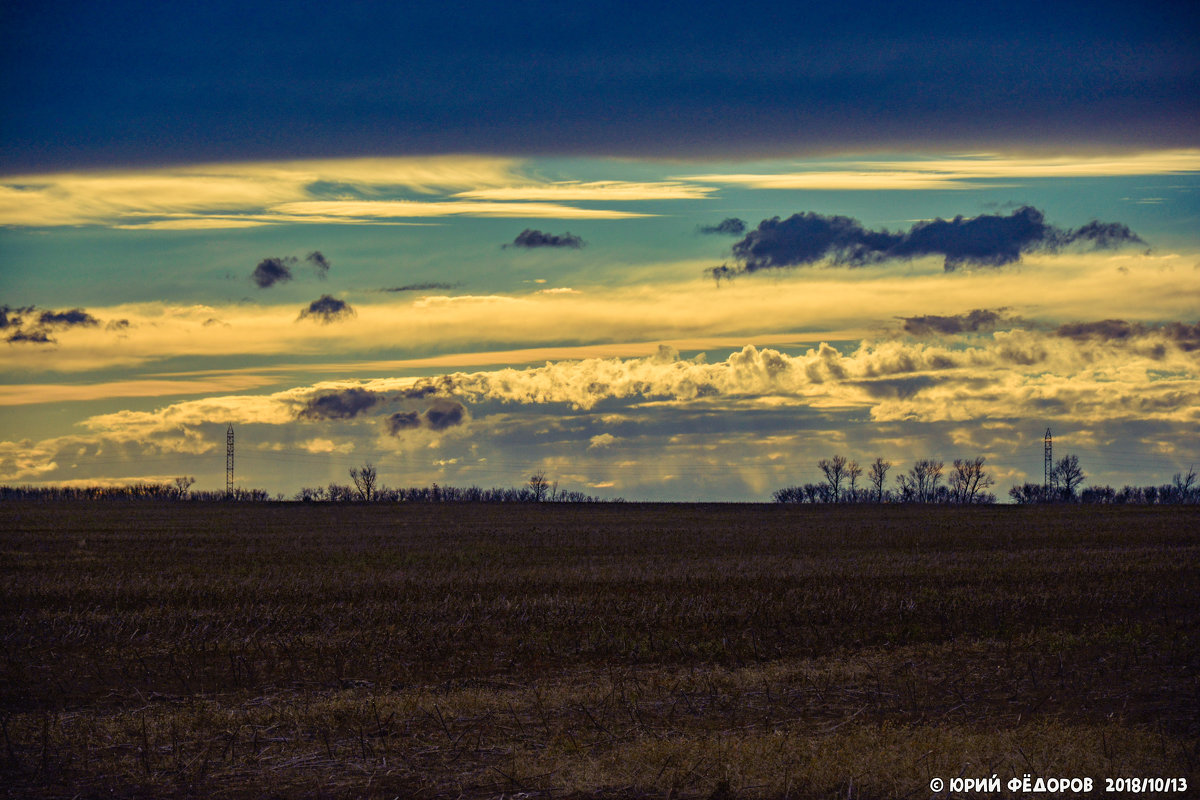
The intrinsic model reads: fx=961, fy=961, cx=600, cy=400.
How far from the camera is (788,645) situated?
24.6 meters

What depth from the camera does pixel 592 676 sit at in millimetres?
20781

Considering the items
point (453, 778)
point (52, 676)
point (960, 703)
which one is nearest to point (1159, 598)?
point (960, 703)

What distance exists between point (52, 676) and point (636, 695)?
524 inches

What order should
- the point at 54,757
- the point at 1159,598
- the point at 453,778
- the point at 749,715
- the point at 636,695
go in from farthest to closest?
the point at 1159,598 → the point at 636,695 → the point at 749,715 → the point at 54,757 → the point at 453,778

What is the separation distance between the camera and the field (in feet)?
41.2

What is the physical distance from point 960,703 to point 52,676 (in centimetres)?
1894

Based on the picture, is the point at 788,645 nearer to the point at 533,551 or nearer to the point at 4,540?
the point at 533,551

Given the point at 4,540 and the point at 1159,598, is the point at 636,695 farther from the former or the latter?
the point at 4,540

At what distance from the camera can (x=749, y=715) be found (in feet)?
53.1

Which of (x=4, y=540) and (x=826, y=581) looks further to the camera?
(x=4, y=540)

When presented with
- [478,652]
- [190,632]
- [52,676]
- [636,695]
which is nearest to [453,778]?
[636,695]

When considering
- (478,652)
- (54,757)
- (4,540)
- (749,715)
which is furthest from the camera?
(4,540)

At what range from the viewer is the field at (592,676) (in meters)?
12.6

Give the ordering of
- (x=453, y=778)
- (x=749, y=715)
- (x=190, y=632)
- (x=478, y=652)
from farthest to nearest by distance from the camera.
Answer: (x=190, y=632) → (x=478, y=652) → (x=749, y=715) → (x=453, y=778)
